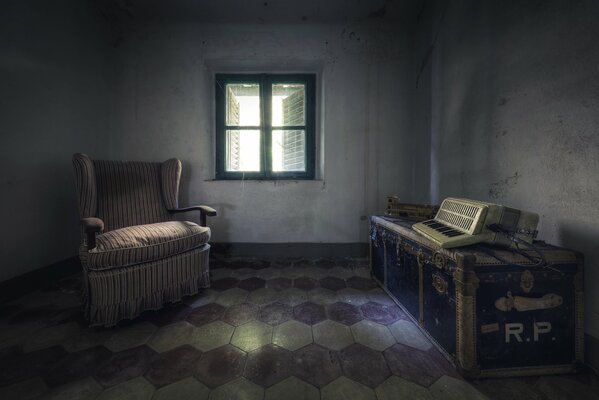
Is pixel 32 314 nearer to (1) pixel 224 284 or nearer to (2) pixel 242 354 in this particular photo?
(1) pixel 224 284

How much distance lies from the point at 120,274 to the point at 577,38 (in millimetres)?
3041

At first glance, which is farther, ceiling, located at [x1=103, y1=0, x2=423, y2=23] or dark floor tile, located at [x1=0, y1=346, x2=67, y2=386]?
ceiling, located at [x1=103, y1=0, x2=423, y2=23]

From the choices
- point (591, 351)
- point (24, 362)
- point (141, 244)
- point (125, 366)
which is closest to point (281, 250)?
point (141, 244)

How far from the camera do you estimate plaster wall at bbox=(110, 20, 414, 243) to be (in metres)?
2.90

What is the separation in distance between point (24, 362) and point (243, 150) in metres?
2.53

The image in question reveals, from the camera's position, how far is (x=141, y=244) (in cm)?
161

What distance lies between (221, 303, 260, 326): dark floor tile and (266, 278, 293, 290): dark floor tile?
351 millimetres

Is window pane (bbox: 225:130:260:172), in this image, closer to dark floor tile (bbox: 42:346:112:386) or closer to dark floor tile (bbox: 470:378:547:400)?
dark floor tile (bbox: 42:346:112:386)

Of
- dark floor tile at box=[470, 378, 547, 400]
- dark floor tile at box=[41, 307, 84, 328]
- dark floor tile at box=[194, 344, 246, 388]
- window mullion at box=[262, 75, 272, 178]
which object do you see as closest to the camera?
dark floor tile at box=[470, 378, 547, 400]

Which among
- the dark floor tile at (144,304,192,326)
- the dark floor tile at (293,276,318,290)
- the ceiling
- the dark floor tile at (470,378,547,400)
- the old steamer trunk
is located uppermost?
the ceiling

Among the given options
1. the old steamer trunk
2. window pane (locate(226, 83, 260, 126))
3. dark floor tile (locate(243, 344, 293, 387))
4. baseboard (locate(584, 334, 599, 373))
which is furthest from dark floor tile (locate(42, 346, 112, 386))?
window pane (locate(226, 83, 260, 126))

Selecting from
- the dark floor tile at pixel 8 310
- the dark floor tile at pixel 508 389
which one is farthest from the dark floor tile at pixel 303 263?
the dark floor tile at pixel 8 310

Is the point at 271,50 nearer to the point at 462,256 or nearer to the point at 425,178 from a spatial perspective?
the point at 425,178

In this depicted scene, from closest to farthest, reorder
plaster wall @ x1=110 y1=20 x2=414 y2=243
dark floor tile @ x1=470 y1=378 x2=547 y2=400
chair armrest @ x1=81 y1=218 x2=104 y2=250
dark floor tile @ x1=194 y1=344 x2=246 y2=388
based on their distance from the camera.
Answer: dark floor tile @ x1=470 y1=378 x2=547 y2=400 < dark floor tile @ x1=194 y1=344 x2=246 y2=388 < chair armrest @ x1=81 y1=218 x2=104 y2=250 < plaster wall @ x1=110 y1=20 x2=414 y2=243
